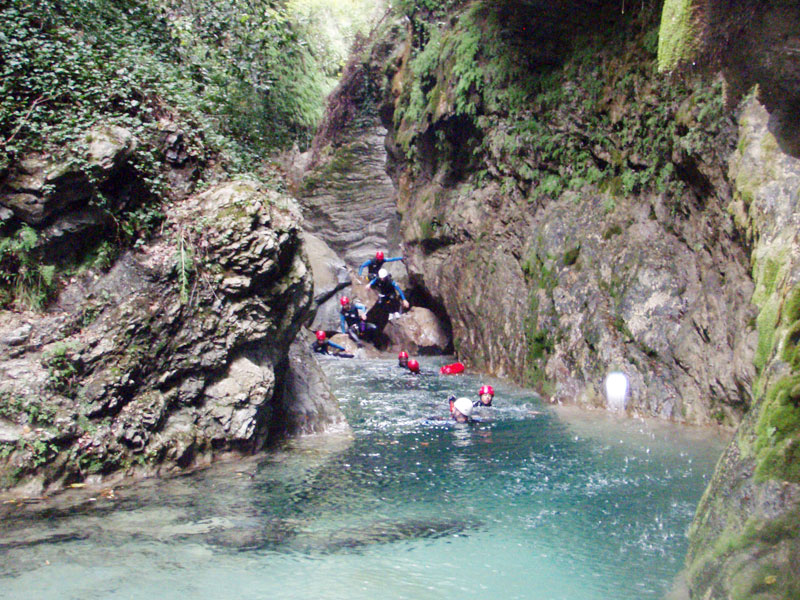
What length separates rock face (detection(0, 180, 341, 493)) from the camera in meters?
5.71

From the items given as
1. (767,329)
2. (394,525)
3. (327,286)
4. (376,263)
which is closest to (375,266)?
(376,263)

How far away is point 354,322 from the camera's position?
63.2 ft

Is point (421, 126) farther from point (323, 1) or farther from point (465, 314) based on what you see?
point (323, 1)

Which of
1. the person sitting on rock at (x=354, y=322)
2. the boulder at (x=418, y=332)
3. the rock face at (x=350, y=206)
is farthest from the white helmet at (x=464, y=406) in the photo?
the rock face at (x=350, y=206)

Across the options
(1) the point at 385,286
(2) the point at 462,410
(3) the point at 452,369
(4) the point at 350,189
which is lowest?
(2) the point at 462,410

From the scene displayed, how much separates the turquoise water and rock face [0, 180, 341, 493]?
49 cm

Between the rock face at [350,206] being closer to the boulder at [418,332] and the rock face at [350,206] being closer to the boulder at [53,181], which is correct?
the boulder at [418,332]

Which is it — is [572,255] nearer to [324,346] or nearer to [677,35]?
[677,35]

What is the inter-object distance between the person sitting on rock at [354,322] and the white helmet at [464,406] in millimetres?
9556

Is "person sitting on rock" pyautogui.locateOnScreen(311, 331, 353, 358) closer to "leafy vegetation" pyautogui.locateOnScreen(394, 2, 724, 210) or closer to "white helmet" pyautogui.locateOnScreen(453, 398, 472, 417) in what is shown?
"leafy vegetation" pyautogui.locateOnScreen(394, 2, 724, 210)

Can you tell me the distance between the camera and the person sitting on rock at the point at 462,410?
916 cm

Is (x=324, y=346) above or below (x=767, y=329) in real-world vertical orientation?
below

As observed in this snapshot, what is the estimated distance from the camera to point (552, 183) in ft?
40.9

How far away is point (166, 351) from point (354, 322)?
41.8 feet
